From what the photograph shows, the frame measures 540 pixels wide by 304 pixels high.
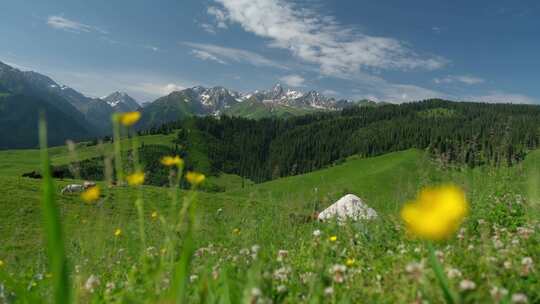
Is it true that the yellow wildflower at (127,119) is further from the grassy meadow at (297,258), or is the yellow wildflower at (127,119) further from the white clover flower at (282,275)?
the white clover flower at (282,275)

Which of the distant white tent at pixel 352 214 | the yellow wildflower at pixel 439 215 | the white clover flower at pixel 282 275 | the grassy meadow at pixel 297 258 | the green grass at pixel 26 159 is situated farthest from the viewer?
the green grass at pixel 26 159

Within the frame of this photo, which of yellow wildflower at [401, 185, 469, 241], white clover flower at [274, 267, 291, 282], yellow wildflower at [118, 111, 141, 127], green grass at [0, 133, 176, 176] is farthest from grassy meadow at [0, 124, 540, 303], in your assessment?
green grass at [0, 133, 176, 176]

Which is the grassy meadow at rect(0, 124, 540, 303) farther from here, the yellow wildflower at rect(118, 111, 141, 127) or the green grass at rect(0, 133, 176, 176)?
the green grass at rect(0, 133, 176, 176)

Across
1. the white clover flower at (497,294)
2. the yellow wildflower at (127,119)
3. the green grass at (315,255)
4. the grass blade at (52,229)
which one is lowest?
the green grass at (315,255)

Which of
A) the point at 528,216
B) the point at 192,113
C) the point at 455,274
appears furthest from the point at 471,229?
the point at 192,113

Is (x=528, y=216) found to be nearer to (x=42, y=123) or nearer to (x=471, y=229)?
(x=471, y=229)

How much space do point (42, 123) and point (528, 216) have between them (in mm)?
6621

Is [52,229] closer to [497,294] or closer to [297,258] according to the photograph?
[497,294]

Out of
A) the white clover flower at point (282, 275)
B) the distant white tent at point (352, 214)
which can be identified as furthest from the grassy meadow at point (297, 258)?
the distant white tent at point (352, 214)

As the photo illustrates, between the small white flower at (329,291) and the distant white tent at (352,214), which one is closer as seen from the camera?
the small white flower at (329,291)

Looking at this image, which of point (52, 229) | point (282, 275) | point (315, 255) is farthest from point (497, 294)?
point (315, 255)

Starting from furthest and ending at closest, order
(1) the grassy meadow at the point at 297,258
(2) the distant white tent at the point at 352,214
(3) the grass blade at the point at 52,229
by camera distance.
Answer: (2) the distant white tent at the point at 352,214 → (1) the grassy meadow at the point at 297,258 → (3) the grass blade at the point at 52,229

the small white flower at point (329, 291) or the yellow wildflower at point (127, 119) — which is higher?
the yellow wildflower at point (127, 119)

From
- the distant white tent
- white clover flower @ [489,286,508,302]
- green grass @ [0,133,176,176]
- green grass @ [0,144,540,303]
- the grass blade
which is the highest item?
the grass blade
